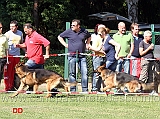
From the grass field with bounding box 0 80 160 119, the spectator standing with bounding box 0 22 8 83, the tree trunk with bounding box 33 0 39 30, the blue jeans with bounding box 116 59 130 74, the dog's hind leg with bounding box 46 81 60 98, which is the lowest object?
the grass field with bounding box 0 80 160 119

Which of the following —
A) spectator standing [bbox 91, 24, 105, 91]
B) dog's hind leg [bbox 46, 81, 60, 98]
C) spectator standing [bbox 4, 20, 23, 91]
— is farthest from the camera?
spectator standing [bbox 4, 20, 23, 91]

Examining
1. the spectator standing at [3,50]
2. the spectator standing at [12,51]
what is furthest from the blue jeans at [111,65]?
the spectator standing at [3,50]

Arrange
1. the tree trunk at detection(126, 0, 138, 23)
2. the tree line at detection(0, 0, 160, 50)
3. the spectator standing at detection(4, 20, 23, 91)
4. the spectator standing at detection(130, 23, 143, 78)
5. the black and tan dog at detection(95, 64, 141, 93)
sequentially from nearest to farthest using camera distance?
the black and tan dog at detection(95, 64, 141, 93) < the spectator standing at detection(130, 23, 143, 78) < the spectator standing at detection(4, 20, 23, 91) < the tree trunk at detection(126, 0, 138, 23) < the tree line at detection(0, 0, 160, 50)

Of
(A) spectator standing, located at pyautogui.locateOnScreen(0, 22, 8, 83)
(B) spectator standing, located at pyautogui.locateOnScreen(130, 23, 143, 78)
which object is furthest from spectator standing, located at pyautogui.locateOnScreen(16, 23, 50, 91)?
(B) spectator standing, located at pyautogui.locateOnScreen(130, 23, 143, 78)

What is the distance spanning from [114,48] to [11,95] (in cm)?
288

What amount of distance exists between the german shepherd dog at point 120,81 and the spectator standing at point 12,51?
2481 millimetres

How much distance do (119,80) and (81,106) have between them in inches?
91.2

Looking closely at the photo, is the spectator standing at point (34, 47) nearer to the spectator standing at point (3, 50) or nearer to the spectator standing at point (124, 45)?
the spectator standing at point (3, 50)

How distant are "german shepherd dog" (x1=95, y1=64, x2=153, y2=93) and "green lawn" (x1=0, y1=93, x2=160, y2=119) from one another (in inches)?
9.7

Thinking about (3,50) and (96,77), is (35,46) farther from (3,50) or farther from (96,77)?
(96,77)

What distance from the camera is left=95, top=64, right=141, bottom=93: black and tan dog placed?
1340 cm

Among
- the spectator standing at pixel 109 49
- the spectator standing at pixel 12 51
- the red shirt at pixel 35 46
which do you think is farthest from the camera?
the spectator standing at pixel 12 51

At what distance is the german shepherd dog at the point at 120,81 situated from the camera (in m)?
13.4

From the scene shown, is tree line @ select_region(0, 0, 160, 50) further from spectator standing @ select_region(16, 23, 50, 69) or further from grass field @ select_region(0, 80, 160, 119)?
grass field @ select_region(0, 80, 160, 119)
